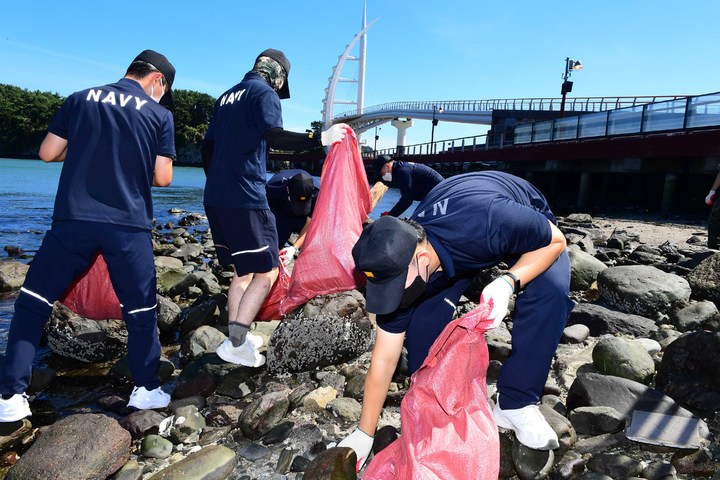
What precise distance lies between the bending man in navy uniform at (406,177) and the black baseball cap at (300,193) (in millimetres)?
750

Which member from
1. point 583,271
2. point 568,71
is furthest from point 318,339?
point 568,71

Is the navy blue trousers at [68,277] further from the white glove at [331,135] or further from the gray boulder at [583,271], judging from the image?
the gray boulder at [583,271]

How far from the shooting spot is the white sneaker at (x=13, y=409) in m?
2.26

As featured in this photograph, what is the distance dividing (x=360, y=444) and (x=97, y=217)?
1.49 metres

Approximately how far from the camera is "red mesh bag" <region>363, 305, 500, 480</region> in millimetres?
1697

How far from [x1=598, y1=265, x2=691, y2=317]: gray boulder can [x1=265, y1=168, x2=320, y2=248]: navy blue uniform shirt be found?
253cm

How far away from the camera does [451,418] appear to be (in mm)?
1771

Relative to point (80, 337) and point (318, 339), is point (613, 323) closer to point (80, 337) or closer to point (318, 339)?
point (318, 339)

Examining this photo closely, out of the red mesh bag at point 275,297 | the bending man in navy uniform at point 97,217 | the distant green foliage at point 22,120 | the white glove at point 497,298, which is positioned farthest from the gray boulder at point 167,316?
the distant green foliage at point 22,120

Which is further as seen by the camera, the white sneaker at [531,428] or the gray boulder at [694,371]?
the gray boulder at [694,371]

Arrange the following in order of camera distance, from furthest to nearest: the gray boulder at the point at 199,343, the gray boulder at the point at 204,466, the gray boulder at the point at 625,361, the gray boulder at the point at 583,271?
the gray boulder at the point at 583,271 → the gray boulder at the point at 199,343 → the gray boulder at the point at 625,361 → the gray boulder at the point at 204,466

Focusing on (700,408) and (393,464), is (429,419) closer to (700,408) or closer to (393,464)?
(393,464)

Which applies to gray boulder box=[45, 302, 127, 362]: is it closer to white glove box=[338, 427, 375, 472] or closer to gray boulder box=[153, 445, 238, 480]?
gray boulder box=[153, 445, 238, 480]

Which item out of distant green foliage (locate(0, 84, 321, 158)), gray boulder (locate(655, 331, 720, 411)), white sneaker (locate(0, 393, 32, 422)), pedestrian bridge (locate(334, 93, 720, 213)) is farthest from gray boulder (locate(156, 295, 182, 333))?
distant green foliage (locate(0, 84, 321, 158))
